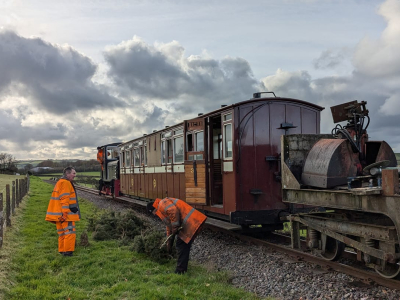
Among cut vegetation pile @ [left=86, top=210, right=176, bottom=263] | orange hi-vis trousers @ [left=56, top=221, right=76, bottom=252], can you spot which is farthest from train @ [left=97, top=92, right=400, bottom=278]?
orange hi-vis trousers @ [left=56, top=221, right=76, bottom=252]

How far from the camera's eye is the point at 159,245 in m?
7.77

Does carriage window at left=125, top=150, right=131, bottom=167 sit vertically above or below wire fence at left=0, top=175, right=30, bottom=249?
above

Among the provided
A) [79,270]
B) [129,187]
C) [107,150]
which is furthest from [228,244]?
[107,150]

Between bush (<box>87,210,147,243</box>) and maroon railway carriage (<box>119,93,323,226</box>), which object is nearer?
→ maroon railway carriage (<box>119,93,323,226</box>)

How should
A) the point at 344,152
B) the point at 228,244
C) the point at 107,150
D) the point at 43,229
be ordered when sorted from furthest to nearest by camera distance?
the point at 107,150
the point at 43,229
the point at 228,244
the point at 344,152

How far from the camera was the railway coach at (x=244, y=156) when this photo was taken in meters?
8.66

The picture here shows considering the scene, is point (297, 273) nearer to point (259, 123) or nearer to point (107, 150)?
point (259, 123)

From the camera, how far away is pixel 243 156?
8.69 m

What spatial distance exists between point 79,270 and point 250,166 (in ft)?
14.0

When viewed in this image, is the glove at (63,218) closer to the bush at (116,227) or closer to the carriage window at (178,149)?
the bush at (116,227)

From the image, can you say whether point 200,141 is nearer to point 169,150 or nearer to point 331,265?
point 169,150

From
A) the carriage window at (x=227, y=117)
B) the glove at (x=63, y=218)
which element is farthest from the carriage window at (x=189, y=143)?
the glove at (x=63, y=218)

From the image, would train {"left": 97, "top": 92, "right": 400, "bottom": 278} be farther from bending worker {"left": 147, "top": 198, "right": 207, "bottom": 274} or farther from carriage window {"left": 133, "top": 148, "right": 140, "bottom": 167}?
carriage window {"left": 133, "top": 148, "right": 140, "bottom": 167}

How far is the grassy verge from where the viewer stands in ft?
18.8
